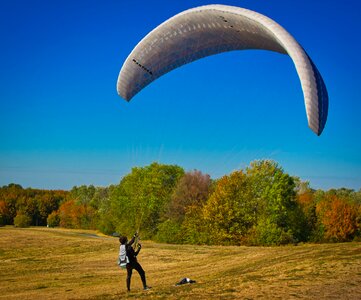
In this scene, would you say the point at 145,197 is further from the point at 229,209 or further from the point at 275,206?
the point at 275,206

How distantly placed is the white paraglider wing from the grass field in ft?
16.9

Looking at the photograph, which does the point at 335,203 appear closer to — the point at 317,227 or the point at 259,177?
the point at 317,227

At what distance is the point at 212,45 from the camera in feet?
42.6

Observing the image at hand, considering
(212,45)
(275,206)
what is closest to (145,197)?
(275,206)

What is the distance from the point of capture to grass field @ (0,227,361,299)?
37.4 feet

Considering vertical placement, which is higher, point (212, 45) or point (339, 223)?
point (212, 45)

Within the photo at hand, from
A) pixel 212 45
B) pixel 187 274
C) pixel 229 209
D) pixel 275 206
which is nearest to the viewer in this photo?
pixel 212 45

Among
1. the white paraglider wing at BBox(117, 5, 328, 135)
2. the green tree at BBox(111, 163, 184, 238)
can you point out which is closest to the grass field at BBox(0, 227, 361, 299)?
the white paraglider wing at BBox(117, 5, 328, 135)

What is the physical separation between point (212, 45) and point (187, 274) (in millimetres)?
10569

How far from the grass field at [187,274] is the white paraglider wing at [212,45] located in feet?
16.9

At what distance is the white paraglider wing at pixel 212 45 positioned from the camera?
8648mm

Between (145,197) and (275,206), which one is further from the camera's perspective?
(145,197)

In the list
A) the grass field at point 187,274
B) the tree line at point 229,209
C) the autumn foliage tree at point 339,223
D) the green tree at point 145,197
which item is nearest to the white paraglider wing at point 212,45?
the grass field at point 187,274

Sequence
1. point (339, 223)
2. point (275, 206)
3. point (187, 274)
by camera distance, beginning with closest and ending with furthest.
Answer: point (187, 274)
point (275, 206)
point (339, 223)
